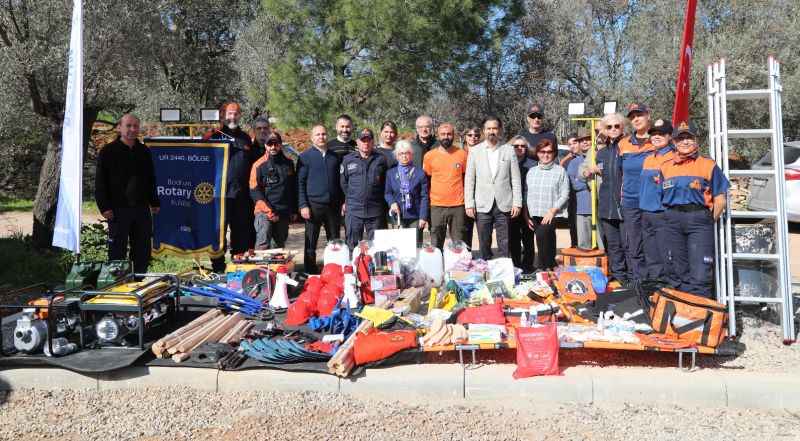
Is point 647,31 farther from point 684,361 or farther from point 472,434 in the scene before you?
point 472,434

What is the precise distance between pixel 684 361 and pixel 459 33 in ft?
36.9

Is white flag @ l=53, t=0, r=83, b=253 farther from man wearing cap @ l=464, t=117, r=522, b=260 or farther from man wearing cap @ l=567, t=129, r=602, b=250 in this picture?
man wearing cap @ l=567, t=129, r=602, b=250

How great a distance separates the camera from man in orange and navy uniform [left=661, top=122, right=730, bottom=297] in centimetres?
535

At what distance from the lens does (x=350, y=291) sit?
18.9 feet

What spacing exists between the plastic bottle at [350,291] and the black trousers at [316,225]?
1479 millimetres

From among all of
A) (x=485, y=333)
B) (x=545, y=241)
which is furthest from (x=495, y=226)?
(x=485, y=333)

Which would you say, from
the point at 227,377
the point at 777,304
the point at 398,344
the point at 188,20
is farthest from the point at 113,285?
the point at 188,20

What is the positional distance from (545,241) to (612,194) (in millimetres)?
876

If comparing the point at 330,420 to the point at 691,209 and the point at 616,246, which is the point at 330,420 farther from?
the point at 616,246

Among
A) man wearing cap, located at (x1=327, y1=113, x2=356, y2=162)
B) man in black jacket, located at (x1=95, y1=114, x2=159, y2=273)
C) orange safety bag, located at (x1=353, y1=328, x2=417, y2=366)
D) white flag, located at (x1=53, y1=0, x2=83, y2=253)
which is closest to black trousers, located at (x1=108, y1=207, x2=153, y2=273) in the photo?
man in black jacket, located at (x1=95, y1=114, x2=159, y2=273)

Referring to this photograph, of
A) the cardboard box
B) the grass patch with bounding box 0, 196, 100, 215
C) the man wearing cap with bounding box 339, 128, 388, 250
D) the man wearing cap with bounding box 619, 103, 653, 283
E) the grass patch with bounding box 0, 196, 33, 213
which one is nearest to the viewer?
the cardboard box

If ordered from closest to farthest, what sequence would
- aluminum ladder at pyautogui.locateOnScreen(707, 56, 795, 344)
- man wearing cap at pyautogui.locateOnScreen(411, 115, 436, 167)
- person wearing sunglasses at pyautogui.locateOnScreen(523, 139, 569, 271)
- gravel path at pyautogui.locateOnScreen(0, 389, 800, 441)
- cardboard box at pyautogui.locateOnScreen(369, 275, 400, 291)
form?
gravel path at pyautogui.locateOnScreen(0, 389, 800, 441), aluminum ladder at pyautogui.locateOnScreen(707, 56, 795, 344), cardboard box at pyautogui.locateOnScreen(369, 275, 400, 291), person wearing sunglasses at pyautogui.locateOnScreen(523, 139, 569, 271), man wearing cap at pyautogui.locateOnScreen(411, 115, 436, 167)

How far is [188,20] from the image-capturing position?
44.8 feet

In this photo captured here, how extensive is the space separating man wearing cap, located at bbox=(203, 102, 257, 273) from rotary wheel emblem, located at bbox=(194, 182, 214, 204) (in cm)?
22
